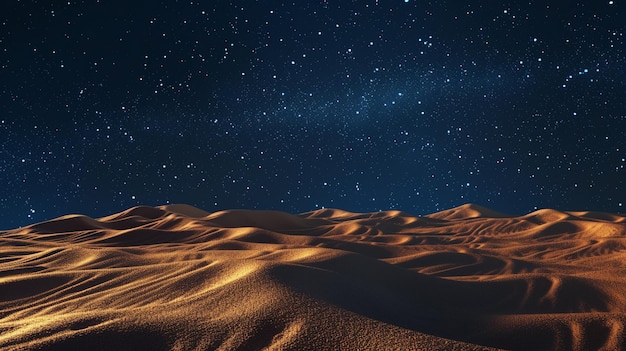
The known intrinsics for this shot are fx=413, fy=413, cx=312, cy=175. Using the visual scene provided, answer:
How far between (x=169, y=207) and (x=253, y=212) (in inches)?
212

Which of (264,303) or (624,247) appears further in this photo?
(624,247)

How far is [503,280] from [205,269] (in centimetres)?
249

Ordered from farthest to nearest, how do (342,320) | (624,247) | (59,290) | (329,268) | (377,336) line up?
(624,247)
(329,268)
(59,290)
(342,320)
(377,336)

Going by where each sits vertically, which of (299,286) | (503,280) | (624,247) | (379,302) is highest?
(299,286)

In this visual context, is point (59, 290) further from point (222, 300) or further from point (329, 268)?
point (329, 268)

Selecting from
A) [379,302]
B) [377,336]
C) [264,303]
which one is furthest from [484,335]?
[264,303]

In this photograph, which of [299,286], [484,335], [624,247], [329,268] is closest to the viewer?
[484,335]

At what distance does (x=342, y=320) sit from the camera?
1.92m

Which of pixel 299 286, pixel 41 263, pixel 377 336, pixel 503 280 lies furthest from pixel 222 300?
pixel 41 263

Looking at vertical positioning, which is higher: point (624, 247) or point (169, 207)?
point (169, 207)

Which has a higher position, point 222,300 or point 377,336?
point 222,300

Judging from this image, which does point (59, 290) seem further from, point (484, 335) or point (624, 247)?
point (624, 247)

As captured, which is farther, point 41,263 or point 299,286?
point 41,263

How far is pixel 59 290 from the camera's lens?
3.05m
